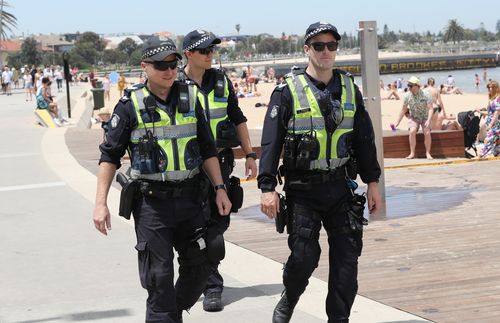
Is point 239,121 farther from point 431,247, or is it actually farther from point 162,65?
point 431,247

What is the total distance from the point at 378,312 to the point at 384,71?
498ft

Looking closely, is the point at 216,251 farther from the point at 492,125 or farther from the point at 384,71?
the point at 384,71

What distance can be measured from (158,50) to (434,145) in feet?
37.5

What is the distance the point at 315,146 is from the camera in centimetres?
543

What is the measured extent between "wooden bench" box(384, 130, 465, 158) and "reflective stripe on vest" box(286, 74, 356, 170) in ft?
34.6

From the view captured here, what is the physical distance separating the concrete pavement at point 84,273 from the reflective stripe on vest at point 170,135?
1.44 meters

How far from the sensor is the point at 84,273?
7824mm

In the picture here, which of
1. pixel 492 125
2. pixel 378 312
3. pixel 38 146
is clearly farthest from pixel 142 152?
pixel 38 146

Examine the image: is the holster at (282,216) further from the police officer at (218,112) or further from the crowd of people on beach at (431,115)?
the crowd of people on beach at (431,115)

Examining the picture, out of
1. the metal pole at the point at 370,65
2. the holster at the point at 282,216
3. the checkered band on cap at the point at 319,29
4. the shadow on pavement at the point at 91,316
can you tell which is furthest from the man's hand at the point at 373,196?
the metal pole at the point at 370,65

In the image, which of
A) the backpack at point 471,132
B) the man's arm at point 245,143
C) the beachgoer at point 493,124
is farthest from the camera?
the backpack at point 471,132

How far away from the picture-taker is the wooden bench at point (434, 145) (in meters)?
16.0

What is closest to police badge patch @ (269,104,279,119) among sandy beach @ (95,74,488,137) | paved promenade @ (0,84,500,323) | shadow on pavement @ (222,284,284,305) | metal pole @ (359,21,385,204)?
paved promenade @ (0,84,500,323)

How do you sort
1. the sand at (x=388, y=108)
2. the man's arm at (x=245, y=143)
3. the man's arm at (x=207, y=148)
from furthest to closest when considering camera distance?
the sand at (x=388, y=108) → the man's arm at (x=245, y=143) → the man's arm at (x=207, y=148)
